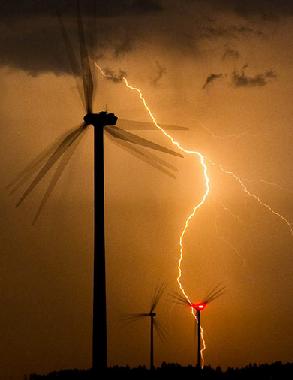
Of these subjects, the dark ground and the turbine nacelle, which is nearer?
the turbine nacelle

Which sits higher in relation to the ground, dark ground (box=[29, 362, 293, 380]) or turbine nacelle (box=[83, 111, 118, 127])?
turbine nacelle (box=[83, 111, 118, 127])

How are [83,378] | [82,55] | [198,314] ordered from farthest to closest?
[83,378]
[198,314]
[82,55]

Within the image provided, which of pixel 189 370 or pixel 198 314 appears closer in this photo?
pixel 198 314

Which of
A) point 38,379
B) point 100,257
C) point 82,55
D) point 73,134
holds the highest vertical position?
point 82,55

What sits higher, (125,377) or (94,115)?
(94,115)

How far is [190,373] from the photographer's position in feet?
345

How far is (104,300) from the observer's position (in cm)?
5703

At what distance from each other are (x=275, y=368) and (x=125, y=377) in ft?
49.4

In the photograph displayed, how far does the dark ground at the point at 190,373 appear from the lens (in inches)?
3858

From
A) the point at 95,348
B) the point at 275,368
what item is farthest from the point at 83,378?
the point at 95,348

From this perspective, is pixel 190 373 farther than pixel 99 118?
Yes

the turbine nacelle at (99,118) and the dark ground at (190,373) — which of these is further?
the dark ground at (190,373)

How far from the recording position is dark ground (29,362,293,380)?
98.0 m

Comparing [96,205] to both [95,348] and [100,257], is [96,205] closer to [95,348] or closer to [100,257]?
[100,257]
